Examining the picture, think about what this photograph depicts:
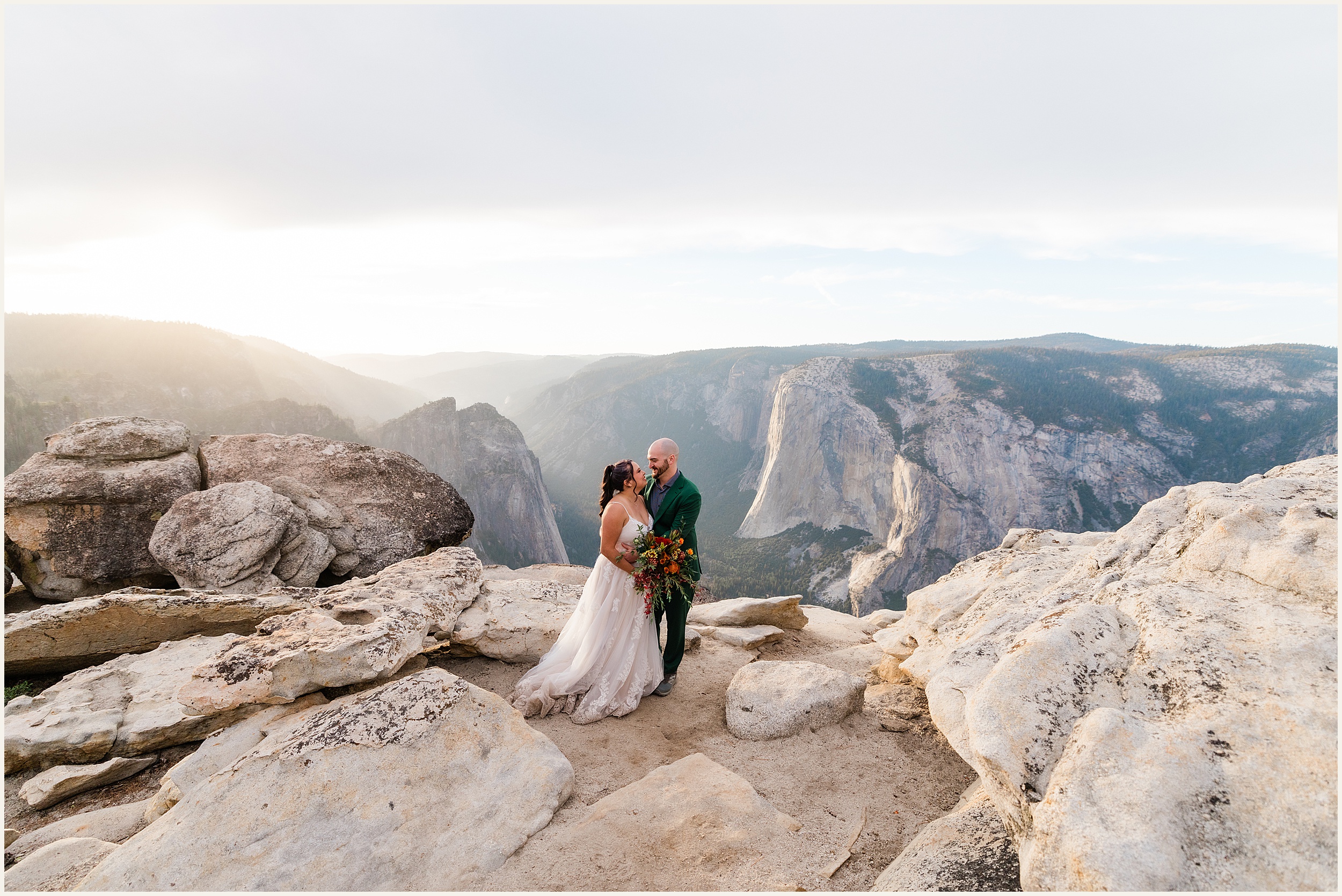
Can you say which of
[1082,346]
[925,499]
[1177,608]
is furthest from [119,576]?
[1082,346]

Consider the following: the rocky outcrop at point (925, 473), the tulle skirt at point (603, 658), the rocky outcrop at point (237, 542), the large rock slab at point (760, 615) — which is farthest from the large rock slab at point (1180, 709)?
the rocky outcrop at point (925, 473)

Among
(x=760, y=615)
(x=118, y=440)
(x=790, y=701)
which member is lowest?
(x=760, y=615)

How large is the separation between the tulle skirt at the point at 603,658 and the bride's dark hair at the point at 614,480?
0.70 meters

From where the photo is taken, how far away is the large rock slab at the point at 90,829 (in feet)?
14.5

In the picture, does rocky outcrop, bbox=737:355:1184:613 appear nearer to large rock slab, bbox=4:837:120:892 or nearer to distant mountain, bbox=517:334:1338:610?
distant mountain, bbox=517:334:1338:610

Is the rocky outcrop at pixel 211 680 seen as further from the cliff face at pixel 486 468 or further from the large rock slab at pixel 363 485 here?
the cliff face at pixel 486 468

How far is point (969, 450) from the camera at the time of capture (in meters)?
90.6

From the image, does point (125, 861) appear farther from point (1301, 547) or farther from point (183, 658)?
point (1301, 547)

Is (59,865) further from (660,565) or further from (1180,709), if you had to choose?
(1180,709)

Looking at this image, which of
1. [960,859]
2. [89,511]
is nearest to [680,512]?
[960,859]

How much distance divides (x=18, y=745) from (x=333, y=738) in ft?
11.9

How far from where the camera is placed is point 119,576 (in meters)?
8.92

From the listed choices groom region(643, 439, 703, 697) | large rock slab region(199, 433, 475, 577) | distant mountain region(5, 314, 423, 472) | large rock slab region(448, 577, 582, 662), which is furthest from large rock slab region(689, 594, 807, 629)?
distant mountain region(5, 314, 423, 472)

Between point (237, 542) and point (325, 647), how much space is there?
460 cm
